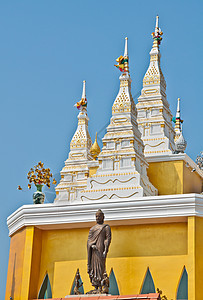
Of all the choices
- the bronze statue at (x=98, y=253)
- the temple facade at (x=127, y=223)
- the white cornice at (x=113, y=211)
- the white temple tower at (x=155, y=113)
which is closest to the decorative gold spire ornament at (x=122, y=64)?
the temple facade at (x=127, y=223)

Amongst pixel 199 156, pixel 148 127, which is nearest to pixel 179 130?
pixel 199 156

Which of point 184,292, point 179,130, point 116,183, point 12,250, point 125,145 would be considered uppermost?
point 179,130

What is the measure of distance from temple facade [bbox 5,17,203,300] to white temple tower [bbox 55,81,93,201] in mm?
2224

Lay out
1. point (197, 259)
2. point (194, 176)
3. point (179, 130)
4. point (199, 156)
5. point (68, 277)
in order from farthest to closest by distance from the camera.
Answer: point (199, 156), point (179, 130), point (194, 176), point (68, 277), point (197, 259)

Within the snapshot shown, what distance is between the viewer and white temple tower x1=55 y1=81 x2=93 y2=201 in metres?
23.8

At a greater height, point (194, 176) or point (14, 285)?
point (194, 176)

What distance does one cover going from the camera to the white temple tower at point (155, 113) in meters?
21.4

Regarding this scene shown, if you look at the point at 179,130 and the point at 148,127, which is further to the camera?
the point at 179,130

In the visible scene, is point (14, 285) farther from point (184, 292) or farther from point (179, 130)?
point (179, 130)

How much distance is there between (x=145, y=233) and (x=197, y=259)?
167 cm

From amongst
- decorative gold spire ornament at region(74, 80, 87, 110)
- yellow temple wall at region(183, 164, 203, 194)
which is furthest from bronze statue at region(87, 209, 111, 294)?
decorative gold spire ornament at region(74, 80, 87, 110)

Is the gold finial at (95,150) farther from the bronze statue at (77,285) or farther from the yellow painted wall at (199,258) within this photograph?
the yellow painted wall at (199,258)

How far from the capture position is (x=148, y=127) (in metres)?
22.0

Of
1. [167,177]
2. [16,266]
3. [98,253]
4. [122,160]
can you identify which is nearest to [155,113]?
Answer: [167,177]
